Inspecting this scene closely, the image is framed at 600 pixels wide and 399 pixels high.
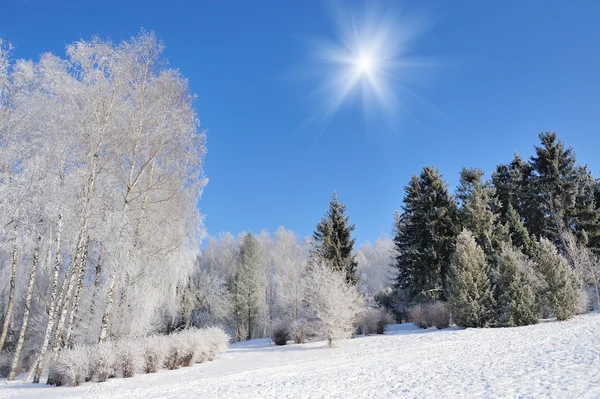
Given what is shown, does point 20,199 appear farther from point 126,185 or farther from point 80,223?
point 126,185

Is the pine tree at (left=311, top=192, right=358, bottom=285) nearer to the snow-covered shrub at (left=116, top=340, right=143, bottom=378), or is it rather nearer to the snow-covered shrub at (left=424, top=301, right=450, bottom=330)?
the snow-covered shrub at (left=424, top=301, right=450, bottom=330)

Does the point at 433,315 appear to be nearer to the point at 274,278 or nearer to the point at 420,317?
the point at 420,317

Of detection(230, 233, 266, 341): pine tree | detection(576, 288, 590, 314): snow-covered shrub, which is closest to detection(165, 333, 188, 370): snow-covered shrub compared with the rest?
detection(576, 288, 590, 314): snow-covered shrub

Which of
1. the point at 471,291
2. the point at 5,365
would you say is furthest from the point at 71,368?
the point at 471,291

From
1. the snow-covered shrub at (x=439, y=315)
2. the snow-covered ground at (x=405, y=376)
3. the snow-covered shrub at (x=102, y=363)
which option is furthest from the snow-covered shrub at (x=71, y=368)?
the snow-covered shrub at (x=439, y=315)

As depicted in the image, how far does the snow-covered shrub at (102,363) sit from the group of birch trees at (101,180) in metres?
1.04

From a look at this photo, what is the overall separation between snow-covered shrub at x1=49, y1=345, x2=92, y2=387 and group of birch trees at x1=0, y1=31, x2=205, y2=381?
1.26m

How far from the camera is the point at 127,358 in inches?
441

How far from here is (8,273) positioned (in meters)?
15.6

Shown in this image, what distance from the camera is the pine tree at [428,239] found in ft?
81.9

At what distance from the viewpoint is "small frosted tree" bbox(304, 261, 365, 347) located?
55.9 feet

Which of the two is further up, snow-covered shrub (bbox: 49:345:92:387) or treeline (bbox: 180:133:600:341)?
treeline (bbox: 180:133:600:341)

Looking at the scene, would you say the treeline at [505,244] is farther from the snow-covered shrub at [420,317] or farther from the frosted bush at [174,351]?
the frosted bush at [174,351]

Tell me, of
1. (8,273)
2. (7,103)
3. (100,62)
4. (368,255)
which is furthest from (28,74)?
(368,255)
